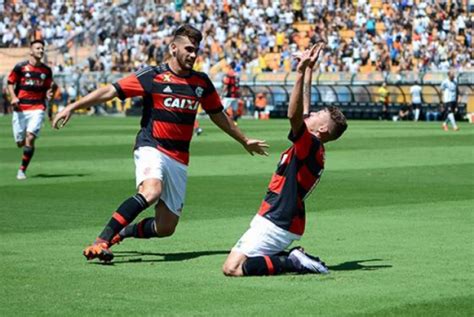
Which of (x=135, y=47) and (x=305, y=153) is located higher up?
(x=305, y=153)

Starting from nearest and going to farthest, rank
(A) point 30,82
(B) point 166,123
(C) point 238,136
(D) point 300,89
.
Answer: (D) point 300,89
(B) point 166,123
(C) point 238,136
(A) point 30,82

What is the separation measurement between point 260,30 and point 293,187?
50535mm

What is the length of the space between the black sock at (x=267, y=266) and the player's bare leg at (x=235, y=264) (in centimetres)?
3

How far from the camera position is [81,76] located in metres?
60.8

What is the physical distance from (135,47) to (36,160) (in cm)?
3772

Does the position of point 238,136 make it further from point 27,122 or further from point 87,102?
point 27,122

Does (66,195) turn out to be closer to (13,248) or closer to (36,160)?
(13,248)

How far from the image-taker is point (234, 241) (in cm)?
1242

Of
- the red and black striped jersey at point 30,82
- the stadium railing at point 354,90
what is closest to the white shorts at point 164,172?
the red and black striped jersey at point 30,82

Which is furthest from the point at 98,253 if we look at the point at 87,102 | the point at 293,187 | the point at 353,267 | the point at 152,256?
the point at 353,267

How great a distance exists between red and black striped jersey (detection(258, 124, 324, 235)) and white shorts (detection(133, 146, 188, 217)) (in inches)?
52.7

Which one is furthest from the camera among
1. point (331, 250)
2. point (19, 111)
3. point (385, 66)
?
point (385, 66)

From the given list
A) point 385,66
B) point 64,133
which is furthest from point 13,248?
point 385,66

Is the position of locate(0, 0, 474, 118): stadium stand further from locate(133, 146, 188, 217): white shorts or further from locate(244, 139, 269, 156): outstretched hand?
locate(133, 146, 188, 217): white shorts
